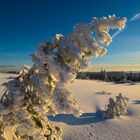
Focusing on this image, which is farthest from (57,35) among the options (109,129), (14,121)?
(109,129)

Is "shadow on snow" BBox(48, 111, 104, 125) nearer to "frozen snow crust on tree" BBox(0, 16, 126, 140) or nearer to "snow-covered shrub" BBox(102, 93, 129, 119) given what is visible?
"snow-covered shrub" BBox(102, 93, 129, 119)

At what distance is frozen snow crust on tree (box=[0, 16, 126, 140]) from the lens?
3814mm

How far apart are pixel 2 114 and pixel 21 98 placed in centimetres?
49

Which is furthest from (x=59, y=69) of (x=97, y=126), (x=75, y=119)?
(x=75, y=119)

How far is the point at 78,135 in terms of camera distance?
14422 millimetres

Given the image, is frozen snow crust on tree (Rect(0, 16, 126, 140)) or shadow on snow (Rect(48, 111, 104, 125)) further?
shadow on snow (Rect(48, 111, 104, 125))

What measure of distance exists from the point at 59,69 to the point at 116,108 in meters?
14.8

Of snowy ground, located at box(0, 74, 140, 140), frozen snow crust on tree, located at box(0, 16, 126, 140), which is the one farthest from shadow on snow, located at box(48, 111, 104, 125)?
frozen snow crust on tree, located at box(0, 16, 126, 140)

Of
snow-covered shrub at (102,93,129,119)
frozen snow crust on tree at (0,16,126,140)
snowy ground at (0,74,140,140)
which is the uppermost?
frozen snow crust on tree at (0,16,126,140)

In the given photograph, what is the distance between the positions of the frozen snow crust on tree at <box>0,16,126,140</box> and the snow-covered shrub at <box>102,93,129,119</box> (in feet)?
44.0

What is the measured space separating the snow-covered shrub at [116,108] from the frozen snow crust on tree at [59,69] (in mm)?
13410

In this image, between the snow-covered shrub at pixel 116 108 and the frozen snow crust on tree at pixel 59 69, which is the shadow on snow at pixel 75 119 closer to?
the snow-covered shrub at pixel 116 108

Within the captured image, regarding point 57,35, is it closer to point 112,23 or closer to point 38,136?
point 112,23

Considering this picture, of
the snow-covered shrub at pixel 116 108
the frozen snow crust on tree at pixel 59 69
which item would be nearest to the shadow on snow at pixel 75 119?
the snow-covered shrub at pixel 116 108
